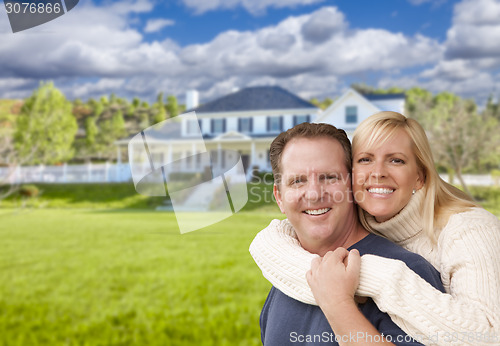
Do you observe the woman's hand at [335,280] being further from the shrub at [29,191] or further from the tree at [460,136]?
the shrub at [29,191]

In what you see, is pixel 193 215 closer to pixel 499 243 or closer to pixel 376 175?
pixel 376 175

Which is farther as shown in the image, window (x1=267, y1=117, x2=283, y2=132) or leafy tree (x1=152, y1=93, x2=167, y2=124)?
leafy tree (x1=152, y1=93, x2=167, y2=124)

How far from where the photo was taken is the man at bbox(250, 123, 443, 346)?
1.28 meters

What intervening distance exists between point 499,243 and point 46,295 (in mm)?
8027

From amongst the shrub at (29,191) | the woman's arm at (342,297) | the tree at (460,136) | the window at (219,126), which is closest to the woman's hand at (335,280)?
the woman's arm at (342,297)

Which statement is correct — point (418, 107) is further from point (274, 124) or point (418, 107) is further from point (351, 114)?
point (274, 124)

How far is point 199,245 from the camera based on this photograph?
396 inches

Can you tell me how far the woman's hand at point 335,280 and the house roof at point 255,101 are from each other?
14728 millimetres

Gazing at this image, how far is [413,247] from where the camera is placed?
1.43m

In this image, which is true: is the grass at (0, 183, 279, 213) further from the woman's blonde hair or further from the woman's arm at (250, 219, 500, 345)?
the woman's arm at (250, 219, 500, 345)

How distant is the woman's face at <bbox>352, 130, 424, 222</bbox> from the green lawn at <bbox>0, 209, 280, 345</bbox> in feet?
11.5

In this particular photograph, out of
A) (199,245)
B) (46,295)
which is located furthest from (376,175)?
(199,245)

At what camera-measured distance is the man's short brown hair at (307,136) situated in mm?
1315

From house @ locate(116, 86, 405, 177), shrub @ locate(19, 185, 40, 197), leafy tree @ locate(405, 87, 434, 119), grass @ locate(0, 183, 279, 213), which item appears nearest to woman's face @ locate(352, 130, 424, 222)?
house @ locate(116, 86, 405, 177)
